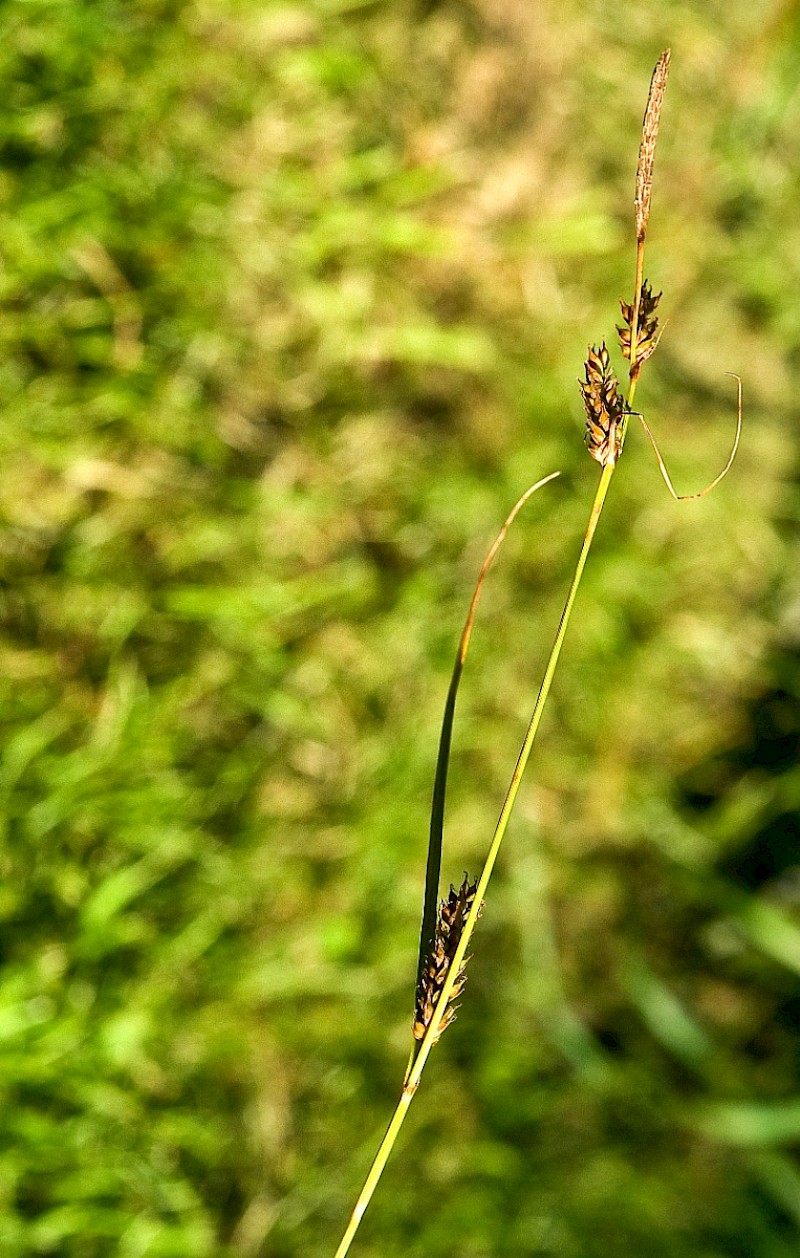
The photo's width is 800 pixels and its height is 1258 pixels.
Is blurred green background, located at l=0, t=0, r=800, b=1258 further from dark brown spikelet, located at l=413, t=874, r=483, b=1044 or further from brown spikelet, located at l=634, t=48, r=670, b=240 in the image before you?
brown spikelet, located at l=634, t=48, r=670, b=240

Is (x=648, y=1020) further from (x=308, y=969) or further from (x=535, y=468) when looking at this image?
(x=535, y=468)

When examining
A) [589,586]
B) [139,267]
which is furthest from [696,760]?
[139,267]

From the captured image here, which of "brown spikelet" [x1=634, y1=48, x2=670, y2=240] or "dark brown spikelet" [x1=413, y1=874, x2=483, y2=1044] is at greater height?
"brown spikelet" [x1=634, y1=48, x2=670, y2=240]

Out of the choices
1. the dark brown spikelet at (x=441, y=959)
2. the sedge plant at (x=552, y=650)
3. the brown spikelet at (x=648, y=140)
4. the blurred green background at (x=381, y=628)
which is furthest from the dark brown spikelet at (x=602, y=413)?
the blurred green background at (x=381, y=628)

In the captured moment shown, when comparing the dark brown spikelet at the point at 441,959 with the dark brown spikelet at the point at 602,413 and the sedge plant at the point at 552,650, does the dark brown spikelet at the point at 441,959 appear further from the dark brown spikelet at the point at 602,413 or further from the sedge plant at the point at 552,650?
the dark brown spikelet at the point at 602,413

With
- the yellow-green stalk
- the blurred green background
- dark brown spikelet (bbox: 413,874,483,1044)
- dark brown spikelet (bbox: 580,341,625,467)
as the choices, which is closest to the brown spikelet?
the yellow-green stalk

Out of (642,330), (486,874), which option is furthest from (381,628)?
(642,330)
